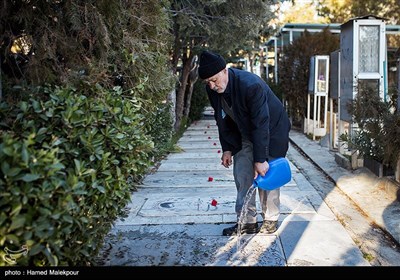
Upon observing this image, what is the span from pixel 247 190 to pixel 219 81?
1165 mm

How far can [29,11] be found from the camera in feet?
14.2

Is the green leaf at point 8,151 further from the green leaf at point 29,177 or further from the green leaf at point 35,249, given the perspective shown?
the green leaf at point 35,249

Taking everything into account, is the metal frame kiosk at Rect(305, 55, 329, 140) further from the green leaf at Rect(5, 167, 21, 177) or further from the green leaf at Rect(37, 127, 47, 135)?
the green leaf at Rect(5, 167, 21, 177)

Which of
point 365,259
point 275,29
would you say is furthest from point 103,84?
point 275,29

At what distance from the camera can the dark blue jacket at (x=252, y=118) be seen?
13.4 feet

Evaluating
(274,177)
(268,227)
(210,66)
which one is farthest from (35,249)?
(268,227)

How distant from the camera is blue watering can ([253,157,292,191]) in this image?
165 inches

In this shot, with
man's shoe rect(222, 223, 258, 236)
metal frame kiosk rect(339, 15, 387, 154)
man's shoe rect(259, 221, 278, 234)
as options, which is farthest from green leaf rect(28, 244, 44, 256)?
metal frame kiosk rect(339, 15, 387, 154)

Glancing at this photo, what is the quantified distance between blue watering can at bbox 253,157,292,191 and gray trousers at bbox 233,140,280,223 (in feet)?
0.89

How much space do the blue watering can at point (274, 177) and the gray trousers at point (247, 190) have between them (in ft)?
0.89

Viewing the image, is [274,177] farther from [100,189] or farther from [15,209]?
[15,209]

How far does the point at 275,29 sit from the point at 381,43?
7.45 metres

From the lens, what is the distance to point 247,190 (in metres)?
4.53

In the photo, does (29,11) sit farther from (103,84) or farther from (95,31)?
(103,84)
